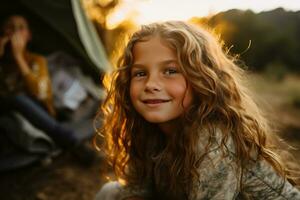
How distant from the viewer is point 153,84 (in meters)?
1.41

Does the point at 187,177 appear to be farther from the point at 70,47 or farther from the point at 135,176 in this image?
the point at 70,47

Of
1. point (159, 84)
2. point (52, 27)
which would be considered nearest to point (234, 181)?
point (159, 84)

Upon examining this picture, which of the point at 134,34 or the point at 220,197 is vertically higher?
the point at 134,34

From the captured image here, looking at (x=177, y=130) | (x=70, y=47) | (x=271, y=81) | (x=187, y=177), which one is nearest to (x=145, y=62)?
(x=177, y=130)

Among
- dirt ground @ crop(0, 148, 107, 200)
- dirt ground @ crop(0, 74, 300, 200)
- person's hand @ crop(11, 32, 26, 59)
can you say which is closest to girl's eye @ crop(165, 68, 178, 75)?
dirt ground @ crop(0, 74, 300, 200)

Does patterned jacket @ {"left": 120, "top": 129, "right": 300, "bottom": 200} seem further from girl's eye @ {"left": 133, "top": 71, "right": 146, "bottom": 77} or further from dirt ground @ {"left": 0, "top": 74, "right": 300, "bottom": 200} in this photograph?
dirt ground @ {"left": 0, "top": 74, "right": 300, "bottom": 200}

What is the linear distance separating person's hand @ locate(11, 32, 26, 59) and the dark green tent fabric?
16.4 inches

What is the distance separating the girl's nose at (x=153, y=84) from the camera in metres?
1.40

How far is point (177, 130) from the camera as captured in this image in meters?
1.56

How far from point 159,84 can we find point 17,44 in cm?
221

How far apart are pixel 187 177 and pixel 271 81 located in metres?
10.7

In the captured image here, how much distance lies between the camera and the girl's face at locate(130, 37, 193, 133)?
4.66 feet

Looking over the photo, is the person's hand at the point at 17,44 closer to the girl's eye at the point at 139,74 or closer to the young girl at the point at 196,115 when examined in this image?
the young girl at the point at 196,115

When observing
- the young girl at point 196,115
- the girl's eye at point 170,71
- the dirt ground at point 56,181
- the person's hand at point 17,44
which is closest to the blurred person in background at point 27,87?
the person's hand at point 17,44
